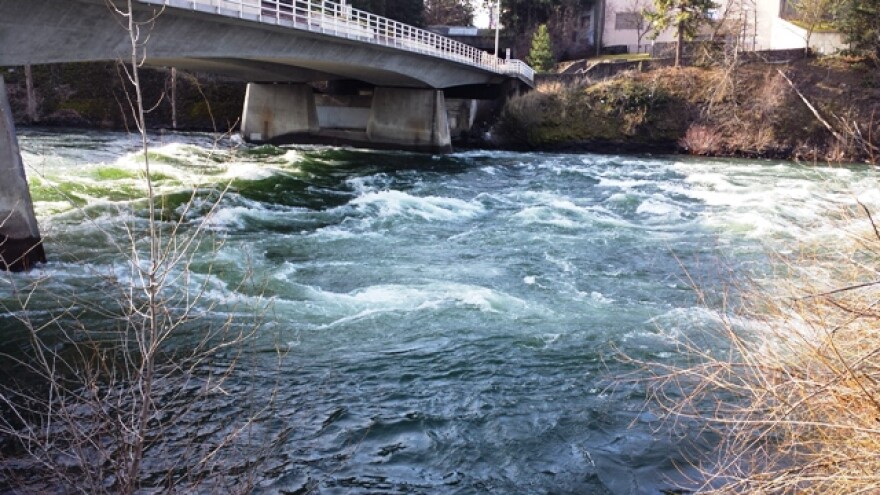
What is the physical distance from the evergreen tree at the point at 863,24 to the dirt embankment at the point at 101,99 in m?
38.6

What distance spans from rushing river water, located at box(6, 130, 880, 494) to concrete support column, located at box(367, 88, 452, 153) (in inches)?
443

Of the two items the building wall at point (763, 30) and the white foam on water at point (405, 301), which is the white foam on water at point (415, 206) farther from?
the building wall at point (763, 30)

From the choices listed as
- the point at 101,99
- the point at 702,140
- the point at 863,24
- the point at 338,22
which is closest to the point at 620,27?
the point at 863,24

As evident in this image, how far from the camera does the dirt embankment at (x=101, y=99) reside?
4941cm

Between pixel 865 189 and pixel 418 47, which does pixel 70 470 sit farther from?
pixel 418 47

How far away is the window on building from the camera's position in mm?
65375

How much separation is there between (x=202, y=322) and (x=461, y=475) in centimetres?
562

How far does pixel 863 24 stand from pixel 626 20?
78.7 feet

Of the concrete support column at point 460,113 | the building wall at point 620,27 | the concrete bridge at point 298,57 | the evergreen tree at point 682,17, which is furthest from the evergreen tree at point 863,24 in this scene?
the concrete support column at point 460,113

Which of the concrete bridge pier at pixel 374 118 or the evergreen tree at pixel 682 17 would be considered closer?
the concrete bridge pier at pixel 374 118

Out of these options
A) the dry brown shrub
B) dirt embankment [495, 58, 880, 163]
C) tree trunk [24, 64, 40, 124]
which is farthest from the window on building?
tree trunk [24, 64, 40, 124]

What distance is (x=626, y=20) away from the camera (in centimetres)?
6594

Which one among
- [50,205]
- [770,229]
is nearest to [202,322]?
[50,205]

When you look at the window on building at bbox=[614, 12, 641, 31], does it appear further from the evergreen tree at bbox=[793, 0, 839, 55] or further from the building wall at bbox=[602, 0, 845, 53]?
the evergreen tree at bbox=[793, 0, 839, 55]
